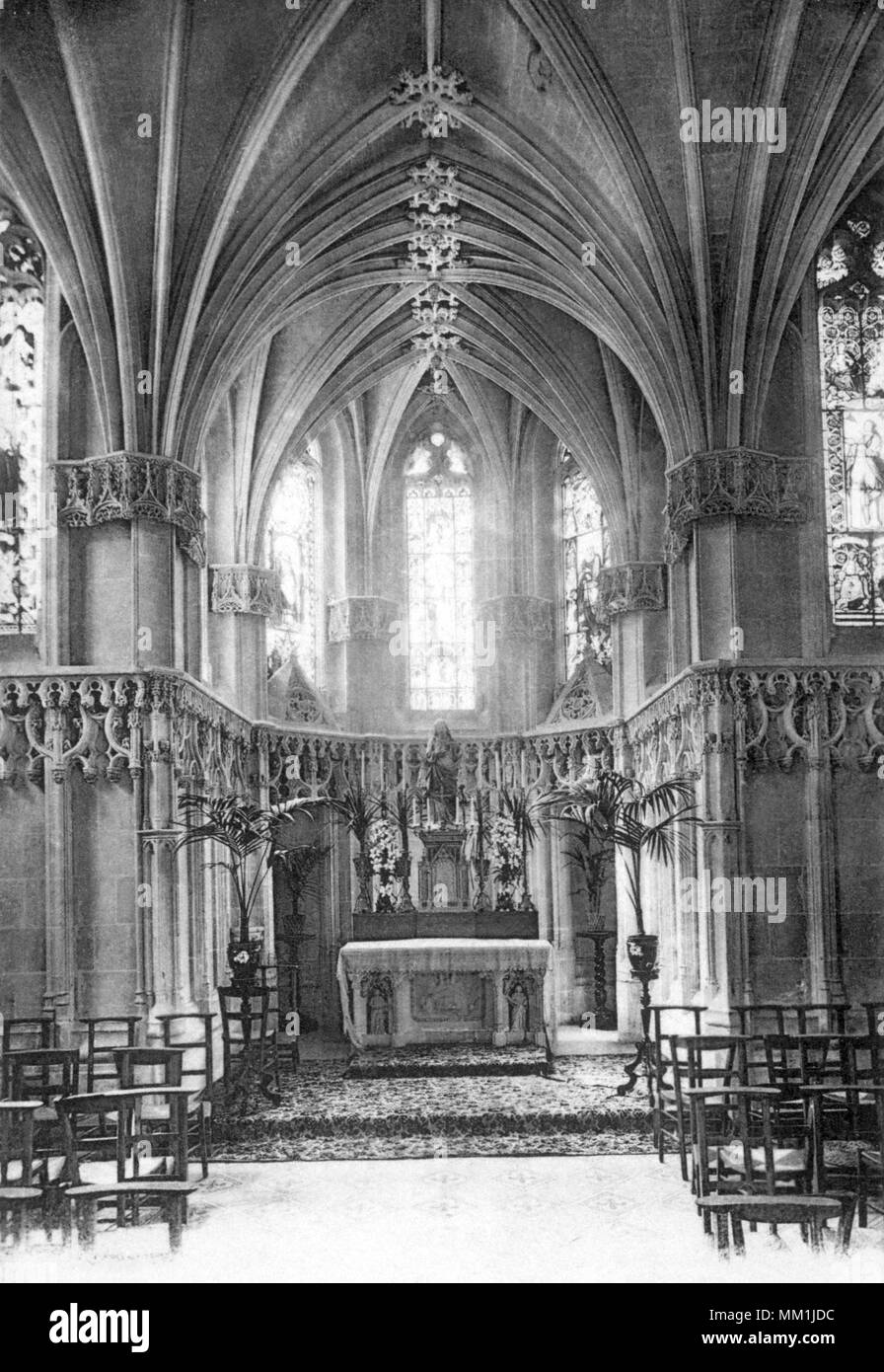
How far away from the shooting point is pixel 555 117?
1698 cm

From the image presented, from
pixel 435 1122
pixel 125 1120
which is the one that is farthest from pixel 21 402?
pixel 125 1120

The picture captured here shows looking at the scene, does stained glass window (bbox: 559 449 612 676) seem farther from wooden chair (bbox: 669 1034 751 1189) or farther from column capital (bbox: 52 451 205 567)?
wooden chair (bbox: 669 1034 751 1189)

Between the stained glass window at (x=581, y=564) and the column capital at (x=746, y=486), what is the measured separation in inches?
274

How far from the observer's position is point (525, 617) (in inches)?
990

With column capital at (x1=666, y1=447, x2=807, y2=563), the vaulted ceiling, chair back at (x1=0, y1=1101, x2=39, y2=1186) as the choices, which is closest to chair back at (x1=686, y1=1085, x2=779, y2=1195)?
chair back at (x1=0, y1=1101, x2=39, y2=1186)

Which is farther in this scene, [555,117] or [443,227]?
[443,227]

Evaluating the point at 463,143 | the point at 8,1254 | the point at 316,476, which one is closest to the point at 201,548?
the point at 463,143

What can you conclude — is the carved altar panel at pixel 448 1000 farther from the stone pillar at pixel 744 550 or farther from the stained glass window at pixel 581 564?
the stained glass window at pixel 581 564

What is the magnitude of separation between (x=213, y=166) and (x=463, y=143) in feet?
11.4

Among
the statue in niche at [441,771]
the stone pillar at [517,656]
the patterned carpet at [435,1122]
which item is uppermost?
the stone pillar at [517,656]

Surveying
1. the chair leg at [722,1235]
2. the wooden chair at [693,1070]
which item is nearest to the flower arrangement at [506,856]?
the wooden chair at [693,1070]

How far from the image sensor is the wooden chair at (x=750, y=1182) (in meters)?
7.52

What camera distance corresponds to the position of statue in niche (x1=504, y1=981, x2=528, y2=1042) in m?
18.2

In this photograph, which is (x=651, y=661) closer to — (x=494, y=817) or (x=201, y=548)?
(x=494, y=817)
